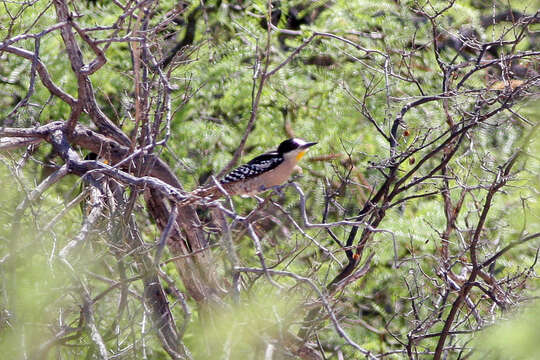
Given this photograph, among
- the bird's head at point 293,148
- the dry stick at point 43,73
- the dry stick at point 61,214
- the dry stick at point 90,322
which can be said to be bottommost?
the dry stick at point 90,322

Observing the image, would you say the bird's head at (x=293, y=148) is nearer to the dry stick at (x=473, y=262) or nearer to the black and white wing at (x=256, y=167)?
the black and white wing at (x=256, y=167)

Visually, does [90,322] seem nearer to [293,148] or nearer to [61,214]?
[61,214]

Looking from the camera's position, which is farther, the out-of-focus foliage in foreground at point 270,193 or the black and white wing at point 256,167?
the black and white wing at point 256,167

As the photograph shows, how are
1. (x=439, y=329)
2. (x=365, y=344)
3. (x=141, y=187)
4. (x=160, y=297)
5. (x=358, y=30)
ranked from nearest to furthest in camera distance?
1. (x=141, y=187)
2. (x=160, y=297)
3. (x=439, y=329)
4. (x=365, y=344)
5. (x=358, y=30)

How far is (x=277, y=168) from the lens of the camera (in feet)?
18.9

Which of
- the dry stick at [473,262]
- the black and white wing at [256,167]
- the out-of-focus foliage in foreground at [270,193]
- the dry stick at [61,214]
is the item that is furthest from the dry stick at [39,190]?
the dry stick at [473,262]

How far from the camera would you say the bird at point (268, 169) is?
5.75 metres

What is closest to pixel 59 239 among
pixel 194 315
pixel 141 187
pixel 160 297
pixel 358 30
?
pixel 141 187

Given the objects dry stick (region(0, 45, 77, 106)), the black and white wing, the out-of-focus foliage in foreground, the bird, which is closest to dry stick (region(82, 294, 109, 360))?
the out-of-focus foliage in foreground

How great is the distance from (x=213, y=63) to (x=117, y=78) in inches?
36.1

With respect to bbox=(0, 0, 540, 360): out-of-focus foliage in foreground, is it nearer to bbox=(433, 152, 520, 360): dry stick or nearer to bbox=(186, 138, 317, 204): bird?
bbox=(433, 152, 520, 360): dry stick

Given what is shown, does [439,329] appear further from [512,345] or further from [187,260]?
[512,345]

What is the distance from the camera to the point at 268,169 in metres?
5.81

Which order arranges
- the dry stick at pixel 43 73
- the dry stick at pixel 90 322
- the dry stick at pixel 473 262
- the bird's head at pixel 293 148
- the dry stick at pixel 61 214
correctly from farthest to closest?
the bird's head at pixel 293 148 < the dry stick at pixel 473 262 < the dry stick at pixel 43 73 < the dry stick at pixel 61 214 < the dry stick at pixel 90 322
